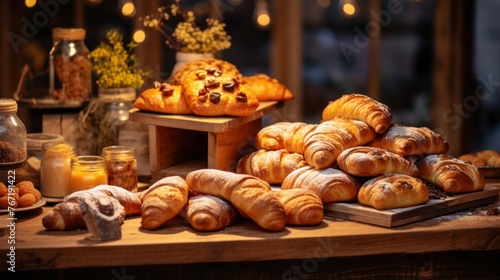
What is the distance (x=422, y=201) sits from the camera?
2.99m

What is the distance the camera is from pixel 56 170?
10.4 feet

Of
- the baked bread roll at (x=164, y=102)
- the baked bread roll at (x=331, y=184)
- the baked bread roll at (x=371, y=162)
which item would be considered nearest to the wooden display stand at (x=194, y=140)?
the baked bread roll at (x=164, y=102)

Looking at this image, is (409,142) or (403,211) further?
(409,142)

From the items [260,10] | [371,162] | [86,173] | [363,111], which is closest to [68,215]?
[86,173]

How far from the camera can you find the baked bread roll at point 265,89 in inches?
152

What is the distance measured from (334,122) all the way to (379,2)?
12.8ft

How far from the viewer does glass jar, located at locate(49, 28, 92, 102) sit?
3.79 metres

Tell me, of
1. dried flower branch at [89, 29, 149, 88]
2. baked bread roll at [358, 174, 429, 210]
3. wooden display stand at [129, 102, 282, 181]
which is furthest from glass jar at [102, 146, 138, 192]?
baked bread roll at [358, 174, 429, 210]

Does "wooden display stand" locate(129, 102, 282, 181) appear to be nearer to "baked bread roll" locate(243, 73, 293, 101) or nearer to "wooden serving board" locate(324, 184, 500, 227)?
"baked bread roll" locate(243, 73, 293, 101)

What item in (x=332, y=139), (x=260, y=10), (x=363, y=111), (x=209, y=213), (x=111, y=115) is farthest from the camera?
(x=260, y=10)

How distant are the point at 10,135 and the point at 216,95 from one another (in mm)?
819

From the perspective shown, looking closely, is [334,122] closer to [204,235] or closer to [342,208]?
[342,208]

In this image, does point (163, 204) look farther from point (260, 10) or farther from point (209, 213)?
point (260, 10)

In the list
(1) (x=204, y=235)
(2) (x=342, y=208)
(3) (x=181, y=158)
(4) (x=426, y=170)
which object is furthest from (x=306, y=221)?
(3) (x=181, y=158)
